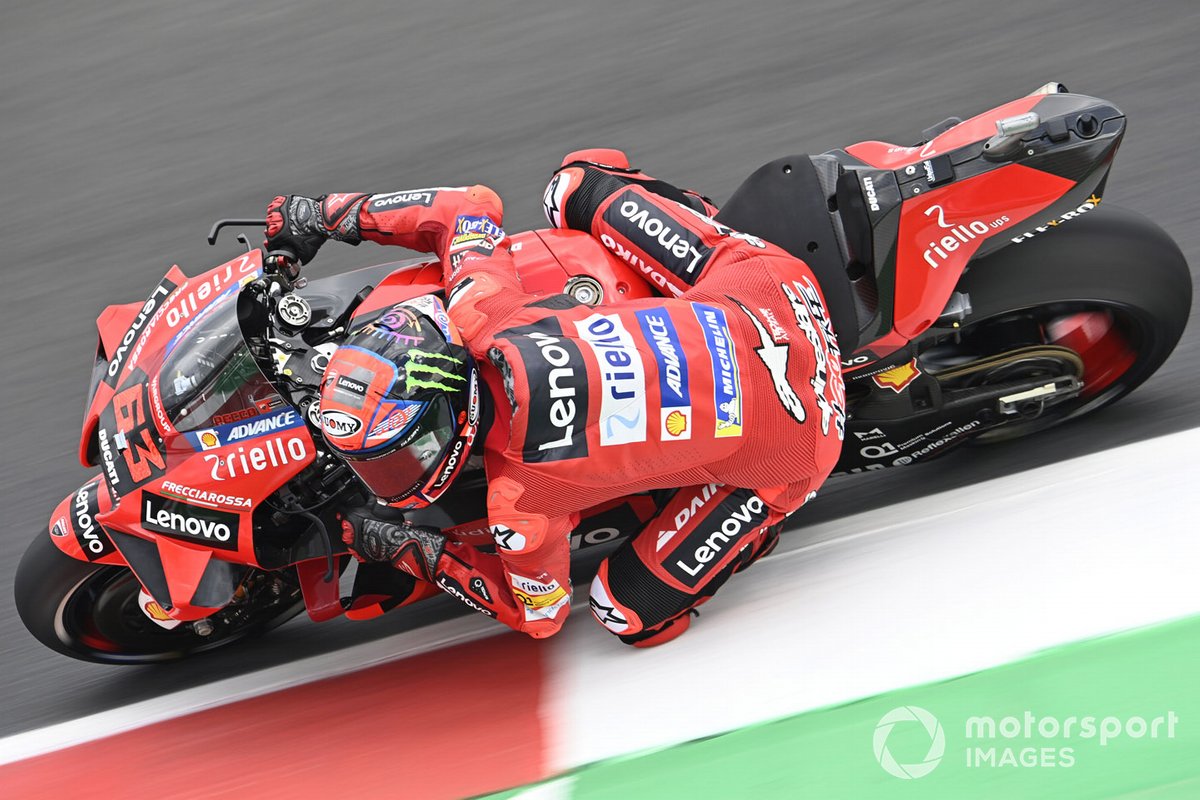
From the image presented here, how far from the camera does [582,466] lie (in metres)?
2.93

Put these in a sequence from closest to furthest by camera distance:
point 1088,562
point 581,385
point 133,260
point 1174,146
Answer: point 581,385, point 1088,562, point 1174,146, point 133,260

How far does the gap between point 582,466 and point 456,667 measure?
3.30ft

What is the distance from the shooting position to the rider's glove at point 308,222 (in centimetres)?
349

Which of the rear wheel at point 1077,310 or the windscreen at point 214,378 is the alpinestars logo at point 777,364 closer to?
the rear wheel at point 1077,310

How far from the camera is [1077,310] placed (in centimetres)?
361

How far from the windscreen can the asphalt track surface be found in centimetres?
165

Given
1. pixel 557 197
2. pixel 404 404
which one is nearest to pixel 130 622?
pixel 404 404

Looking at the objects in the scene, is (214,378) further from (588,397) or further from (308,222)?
(588,397)

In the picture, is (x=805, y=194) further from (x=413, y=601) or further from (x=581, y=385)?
(x=413, y=601)

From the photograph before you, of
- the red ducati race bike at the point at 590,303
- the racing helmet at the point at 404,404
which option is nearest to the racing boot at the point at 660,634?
the red ducati race bike at the point at 590,303

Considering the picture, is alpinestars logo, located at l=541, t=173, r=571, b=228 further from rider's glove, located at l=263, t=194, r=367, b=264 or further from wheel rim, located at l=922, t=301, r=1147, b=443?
wheel rim, located at l=922, t=301, r=1147, b=443

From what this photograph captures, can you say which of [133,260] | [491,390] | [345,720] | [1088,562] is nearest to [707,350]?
[491,390]

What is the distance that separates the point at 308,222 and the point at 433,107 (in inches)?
97.0

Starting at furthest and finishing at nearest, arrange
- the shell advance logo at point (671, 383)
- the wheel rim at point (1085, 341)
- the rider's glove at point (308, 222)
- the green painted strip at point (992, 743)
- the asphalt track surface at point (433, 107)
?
the asphalt track surface at point (433, 107) < the wheel rim at point (1085, 341) < the rider's glove at point (308, 222) < the shell advance logo at point (671, 383) < the green painted strip at point (992, 743)
